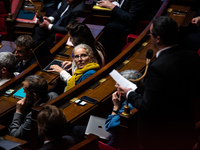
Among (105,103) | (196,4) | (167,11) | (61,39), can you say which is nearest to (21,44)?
(61,39)


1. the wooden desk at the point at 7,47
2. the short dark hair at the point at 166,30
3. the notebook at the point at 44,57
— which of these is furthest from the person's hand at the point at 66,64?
the short dark hair at the point at 166,30

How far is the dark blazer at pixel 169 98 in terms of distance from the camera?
1.22 m

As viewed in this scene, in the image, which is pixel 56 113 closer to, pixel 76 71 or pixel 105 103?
pixel 105 103

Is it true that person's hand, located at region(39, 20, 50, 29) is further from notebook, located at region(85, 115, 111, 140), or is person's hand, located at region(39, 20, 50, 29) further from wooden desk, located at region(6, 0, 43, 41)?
notebook, located at region(85, 115, 111, 140)

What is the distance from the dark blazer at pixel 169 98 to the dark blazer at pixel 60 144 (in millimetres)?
250

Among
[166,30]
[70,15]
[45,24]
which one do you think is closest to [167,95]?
[166,30]

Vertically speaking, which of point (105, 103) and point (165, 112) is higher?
point (165, 112)

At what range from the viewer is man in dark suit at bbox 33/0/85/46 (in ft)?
8.20

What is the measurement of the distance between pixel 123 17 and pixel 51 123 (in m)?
1.21

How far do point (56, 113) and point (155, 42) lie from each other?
408 mm

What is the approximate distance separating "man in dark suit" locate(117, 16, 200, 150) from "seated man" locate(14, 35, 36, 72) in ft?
3.21

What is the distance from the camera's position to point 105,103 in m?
1.71

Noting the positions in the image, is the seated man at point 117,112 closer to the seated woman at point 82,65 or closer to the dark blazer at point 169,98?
the dark blazer at point 169,98

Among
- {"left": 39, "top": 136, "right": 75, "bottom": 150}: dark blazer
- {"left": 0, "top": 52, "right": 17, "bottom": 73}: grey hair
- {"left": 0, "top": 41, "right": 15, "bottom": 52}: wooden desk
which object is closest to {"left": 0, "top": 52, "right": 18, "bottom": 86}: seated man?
{"left": 0, "top": 52, "right": 17, "bottom": 73}: grey hair
